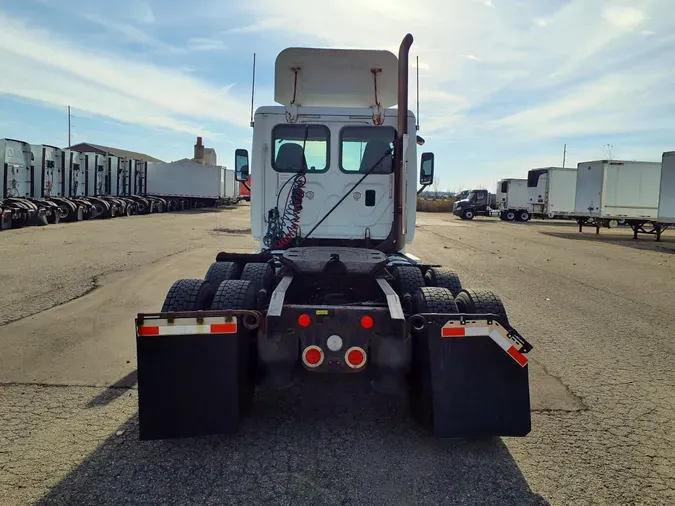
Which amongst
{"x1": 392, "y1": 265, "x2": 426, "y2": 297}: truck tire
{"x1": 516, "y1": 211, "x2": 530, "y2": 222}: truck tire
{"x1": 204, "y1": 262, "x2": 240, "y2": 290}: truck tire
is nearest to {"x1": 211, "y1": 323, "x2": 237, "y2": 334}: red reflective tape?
{"x1": 204, "y1": 262, "x2": 240, "y2": 290}: truck tire

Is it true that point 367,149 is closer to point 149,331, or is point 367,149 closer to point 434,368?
point 434,368

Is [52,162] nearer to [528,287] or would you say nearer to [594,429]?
[528,287]

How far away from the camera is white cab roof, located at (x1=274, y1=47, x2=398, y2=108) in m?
6.16

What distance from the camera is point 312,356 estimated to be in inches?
139

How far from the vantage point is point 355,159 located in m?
6.05

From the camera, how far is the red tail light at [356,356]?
3527 mm

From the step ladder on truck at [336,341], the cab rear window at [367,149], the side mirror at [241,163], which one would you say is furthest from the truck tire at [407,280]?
the side mirror at [241,163]

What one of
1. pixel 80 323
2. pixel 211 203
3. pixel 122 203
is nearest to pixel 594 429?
pixel 80 323

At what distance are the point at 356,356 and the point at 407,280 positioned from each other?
1408 millimetres

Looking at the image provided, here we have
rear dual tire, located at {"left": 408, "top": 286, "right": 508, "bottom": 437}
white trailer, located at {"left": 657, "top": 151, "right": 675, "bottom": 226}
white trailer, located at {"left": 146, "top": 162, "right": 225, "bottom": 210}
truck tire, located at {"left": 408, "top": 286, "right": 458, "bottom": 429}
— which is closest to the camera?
rear dual tire, located at {"left": 408, "top": 286, "right": 508, "bottom": 437}

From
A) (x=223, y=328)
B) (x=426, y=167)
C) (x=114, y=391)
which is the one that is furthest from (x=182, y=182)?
(x=223, y=328)

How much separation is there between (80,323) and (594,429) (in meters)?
6.27

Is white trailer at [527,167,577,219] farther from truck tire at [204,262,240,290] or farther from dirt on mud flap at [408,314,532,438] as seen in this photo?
dirt on mud flap at [408,314,532,438]

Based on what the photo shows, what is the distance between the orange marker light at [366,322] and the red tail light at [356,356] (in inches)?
6.5
